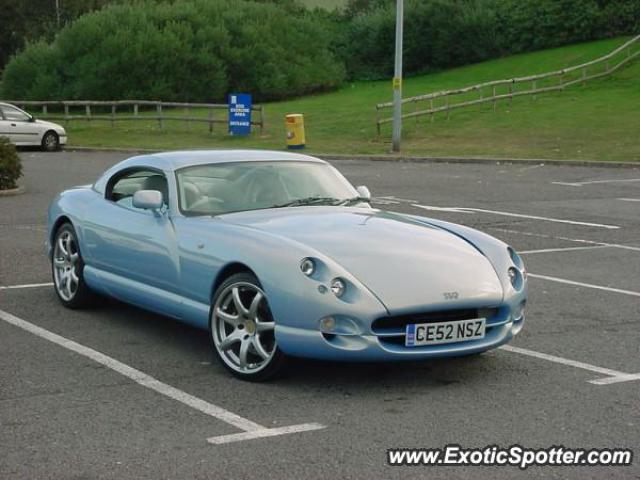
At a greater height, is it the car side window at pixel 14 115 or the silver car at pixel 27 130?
the car side window at pixel 14 115

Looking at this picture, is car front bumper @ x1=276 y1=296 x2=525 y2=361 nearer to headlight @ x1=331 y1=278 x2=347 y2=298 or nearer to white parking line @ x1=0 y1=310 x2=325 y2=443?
headlight @ x1=331 y1=278 x2=347 y2=298

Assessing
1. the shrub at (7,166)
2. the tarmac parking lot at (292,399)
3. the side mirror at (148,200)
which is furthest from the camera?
the shrub at (7,166)

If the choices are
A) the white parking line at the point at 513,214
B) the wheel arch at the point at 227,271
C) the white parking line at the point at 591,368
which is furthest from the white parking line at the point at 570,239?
the wheel arch at the point at 227,271

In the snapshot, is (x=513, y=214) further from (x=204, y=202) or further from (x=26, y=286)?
(x=204, y=202)

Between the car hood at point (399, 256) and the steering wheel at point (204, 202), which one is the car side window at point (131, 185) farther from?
the car hood at point (399, 256)

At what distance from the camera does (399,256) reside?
6684mm

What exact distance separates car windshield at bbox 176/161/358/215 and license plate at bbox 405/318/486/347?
1713mm

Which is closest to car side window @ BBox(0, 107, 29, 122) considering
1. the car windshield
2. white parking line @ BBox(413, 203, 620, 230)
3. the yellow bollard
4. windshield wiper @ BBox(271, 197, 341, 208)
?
the yellow bollard

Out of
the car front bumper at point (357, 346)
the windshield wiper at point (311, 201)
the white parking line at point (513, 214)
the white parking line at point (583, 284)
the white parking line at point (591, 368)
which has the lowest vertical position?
the white parking line at point (513, 214)

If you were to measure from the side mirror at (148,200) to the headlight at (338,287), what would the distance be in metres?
1.83

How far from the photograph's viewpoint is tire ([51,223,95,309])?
883cm

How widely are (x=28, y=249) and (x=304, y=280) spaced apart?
7.07 m

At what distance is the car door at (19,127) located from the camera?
32.9 meters

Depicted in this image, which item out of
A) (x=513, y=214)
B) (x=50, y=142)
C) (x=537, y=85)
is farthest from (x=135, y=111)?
(x=513, y=214)
